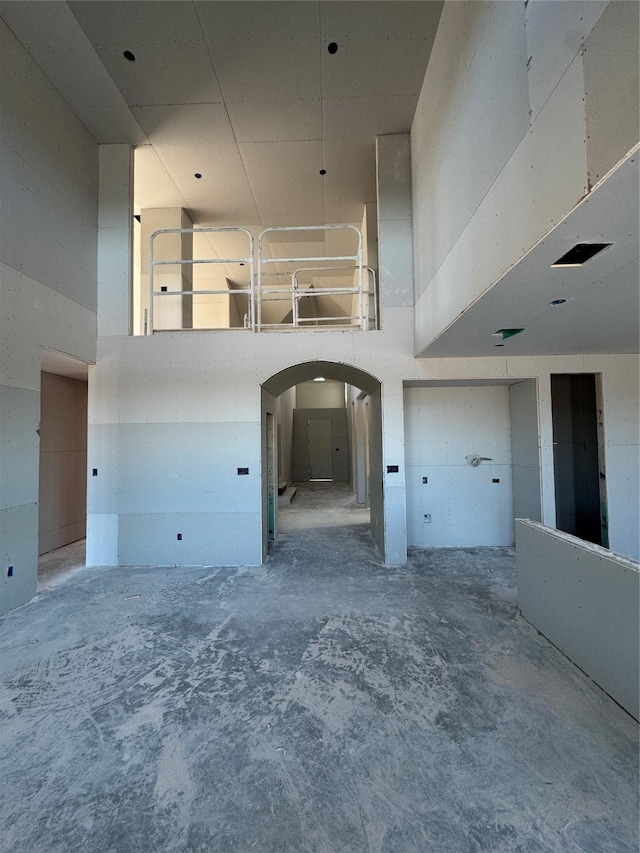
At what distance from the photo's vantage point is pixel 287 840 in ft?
4.42

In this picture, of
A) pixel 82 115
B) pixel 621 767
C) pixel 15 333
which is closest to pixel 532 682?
pixel 621 767

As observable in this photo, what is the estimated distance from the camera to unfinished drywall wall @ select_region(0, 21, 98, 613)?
3.25 metres

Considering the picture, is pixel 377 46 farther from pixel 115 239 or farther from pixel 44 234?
pixel 44 234

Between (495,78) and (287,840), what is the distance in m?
3.69

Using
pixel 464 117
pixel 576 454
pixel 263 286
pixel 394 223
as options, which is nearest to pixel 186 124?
pixel 394 223

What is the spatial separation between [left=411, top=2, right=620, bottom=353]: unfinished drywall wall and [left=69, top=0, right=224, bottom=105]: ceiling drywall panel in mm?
2242

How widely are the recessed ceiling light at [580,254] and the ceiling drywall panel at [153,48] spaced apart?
384 centimetres

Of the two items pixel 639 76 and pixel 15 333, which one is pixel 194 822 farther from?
pixel 15 333

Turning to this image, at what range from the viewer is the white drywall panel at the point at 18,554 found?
3.19 metres

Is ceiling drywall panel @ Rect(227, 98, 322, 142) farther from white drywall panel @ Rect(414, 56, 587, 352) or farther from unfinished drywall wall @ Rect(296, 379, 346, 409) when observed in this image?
unfinished drywall wall @ Rect(296, 379, 346, 409)

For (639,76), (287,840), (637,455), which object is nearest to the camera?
(639,76)

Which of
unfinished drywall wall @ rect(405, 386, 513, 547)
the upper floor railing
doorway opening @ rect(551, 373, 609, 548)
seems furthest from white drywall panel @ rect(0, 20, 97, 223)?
doorway opening @ rect(551, 373, 609, 548)

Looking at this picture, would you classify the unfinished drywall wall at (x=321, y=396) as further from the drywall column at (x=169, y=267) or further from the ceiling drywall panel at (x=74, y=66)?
the ceiling drywall panel at (x=74, y=66)

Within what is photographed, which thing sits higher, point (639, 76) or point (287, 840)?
point (639, 76)
